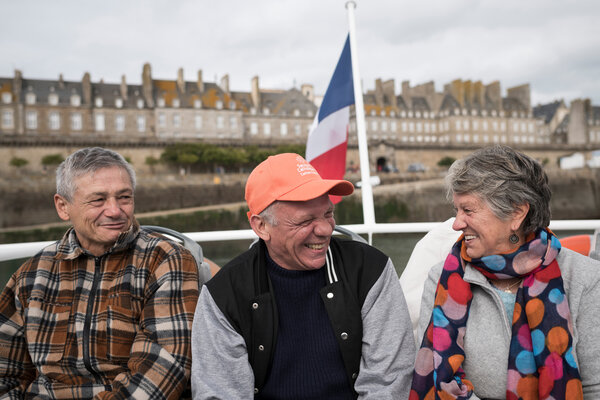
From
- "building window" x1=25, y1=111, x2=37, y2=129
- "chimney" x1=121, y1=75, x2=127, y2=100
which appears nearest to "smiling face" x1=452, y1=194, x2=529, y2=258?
"building window" x1=25, y1=111, x2=37, y2=129

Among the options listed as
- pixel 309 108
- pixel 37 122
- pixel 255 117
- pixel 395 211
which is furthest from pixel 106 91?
pixel 395 211

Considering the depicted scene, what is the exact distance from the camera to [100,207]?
6.40 feet

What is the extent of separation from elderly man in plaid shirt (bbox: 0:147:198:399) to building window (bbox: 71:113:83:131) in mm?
42585

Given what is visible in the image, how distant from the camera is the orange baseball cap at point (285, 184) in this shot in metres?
1.60

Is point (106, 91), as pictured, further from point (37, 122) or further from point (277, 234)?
point (277, 234)

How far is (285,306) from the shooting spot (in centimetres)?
167

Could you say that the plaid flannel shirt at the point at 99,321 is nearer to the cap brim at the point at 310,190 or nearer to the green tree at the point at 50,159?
the cap brim at the point at 310,190

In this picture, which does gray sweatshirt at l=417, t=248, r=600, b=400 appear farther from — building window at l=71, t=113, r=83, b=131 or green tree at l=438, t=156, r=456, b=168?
green tree at l=438, t=156, r=456, b=168

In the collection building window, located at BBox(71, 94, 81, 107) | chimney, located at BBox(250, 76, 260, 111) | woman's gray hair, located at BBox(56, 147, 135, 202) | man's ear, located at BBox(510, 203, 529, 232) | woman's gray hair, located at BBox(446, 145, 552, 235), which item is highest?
chimney, located at BBox(250, 76, 260, 111)

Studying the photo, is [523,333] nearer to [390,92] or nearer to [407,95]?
[390,92]

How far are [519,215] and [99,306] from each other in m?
1.48

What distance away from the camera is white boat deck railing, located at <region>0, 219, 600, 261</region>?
216 cm

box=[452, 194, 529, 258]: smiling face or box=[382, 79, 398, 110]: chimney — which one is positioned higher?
box=[382, 79, 398, 110]: chimney

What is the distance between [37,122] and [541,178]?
43578 mm
